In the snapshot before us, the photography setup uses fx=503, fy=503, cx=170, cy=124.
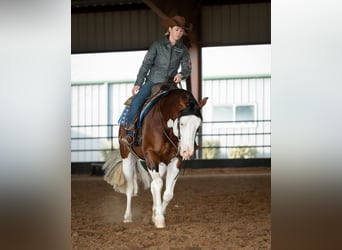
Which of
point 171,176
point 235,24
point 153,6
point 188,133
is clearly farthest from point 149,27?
point 188,133

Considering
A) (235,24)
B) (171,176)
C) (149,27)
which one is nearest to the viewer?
(171,176)

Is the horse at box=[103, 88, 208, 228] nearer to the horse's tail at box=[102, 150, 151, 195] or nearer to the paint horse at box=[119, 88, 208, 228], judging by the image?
the paint horse at box=[119, 88, 208, 228]

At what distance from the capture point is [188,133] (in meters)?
3.40

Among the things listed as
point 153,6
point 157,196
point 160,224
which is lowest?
point 160,224

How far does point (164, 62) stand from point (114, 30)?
7003mm

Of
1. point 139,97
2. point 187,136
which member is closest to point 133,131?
point 139,97

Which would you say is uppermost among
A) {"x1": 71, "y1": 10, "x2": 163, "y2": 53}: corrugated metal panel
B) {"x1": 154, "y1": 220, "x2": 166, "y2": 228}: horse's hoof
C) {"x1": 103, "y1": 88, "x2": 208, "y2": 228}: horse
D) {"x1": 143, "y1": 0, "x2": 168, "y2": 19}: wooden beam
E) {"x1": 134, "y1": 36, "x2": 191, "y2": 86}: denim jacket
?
{"x1": 71, "y1": 10, "x2": 163, "y2": 53}: corrugated metal panel

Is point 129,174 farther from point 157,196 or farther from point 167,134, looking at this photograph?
point 167,134

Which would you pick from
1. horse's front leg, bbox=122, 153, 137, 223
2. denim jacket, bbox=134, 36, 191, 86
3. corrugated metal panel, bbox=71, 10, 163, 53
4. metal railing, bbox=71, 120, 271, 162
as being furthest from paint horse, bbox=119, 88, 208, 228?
metal railing, bbox=71, 120, 271, 162

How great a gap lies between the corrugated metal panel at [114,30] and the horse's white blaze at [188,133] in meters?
7.01

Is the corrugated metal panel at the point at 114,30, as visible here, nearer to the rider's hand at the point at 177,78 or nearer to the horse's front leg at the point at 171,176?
the rider's hand at the point at 177,78

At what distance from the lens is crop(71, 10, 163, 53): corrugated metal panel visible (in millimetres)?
10320
